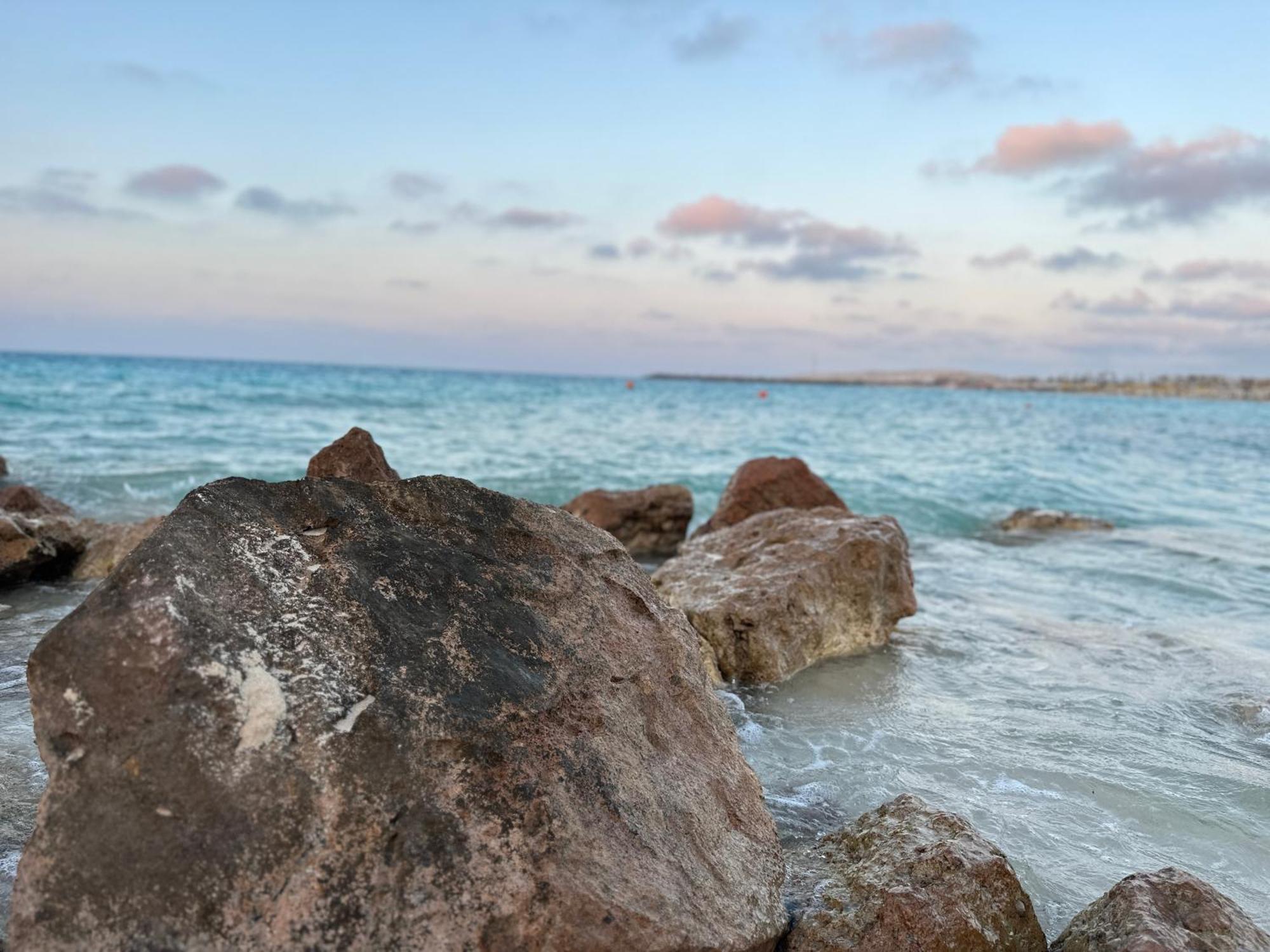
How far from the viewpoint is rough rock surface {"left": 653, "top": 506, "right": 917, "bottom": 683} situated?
18.2 ft

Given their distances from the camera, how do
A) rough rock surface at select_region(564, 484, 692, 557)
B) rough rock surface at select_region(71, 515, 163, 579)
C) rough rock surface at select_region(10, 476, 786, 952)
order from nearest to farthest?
rough rock surface at select_region(10, 476, 786, 952)
rough rock surface at select_region(71, 515, 163, 579)
rough rock surface at select_region(564, 484, 692, 557)

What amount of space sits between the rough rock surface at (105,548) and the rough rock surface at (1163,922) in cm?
656

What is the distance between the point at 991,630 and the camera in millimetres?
7180

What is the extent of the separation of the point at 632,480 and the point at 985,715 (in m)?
11.4

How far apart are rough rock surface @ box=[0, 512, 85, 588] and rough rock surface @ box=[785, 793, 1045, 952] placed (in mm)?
6227

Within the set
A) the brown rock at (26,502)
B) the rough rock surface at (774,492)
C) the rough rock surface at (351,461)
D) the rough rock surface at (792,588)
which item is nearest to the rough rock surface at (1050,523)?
the rough rock surface at (774,492)

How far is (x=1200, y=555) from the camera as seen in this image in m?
10.8

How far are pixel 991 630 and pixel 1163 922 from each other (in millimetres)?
4770

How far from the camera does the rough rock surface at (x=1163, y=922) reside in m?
2.52

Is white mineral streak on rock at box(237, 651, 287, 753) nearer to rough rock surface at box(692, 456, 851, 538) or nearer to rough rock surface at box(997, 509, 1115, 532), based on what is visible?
rough rock surface at box(692, 456, 851, 538)

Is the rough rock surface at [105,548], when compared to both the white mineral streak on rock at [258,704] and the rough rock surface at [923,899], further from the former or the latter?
the rough rock surface at [923,899]

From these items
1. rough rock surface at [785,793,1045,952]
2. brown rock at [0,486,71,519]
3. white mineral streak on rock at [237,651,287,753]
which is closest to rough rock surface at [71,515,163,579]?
brown rock at [0,486,71,519]

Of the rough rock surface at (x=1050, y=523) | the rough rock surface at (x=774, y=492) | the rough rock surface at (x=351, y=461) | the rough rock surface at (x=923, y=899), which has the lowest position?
the rough rock surface at (x=1050, y=523)

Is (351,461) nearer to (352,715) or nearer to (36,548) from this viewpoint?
(352,715)
